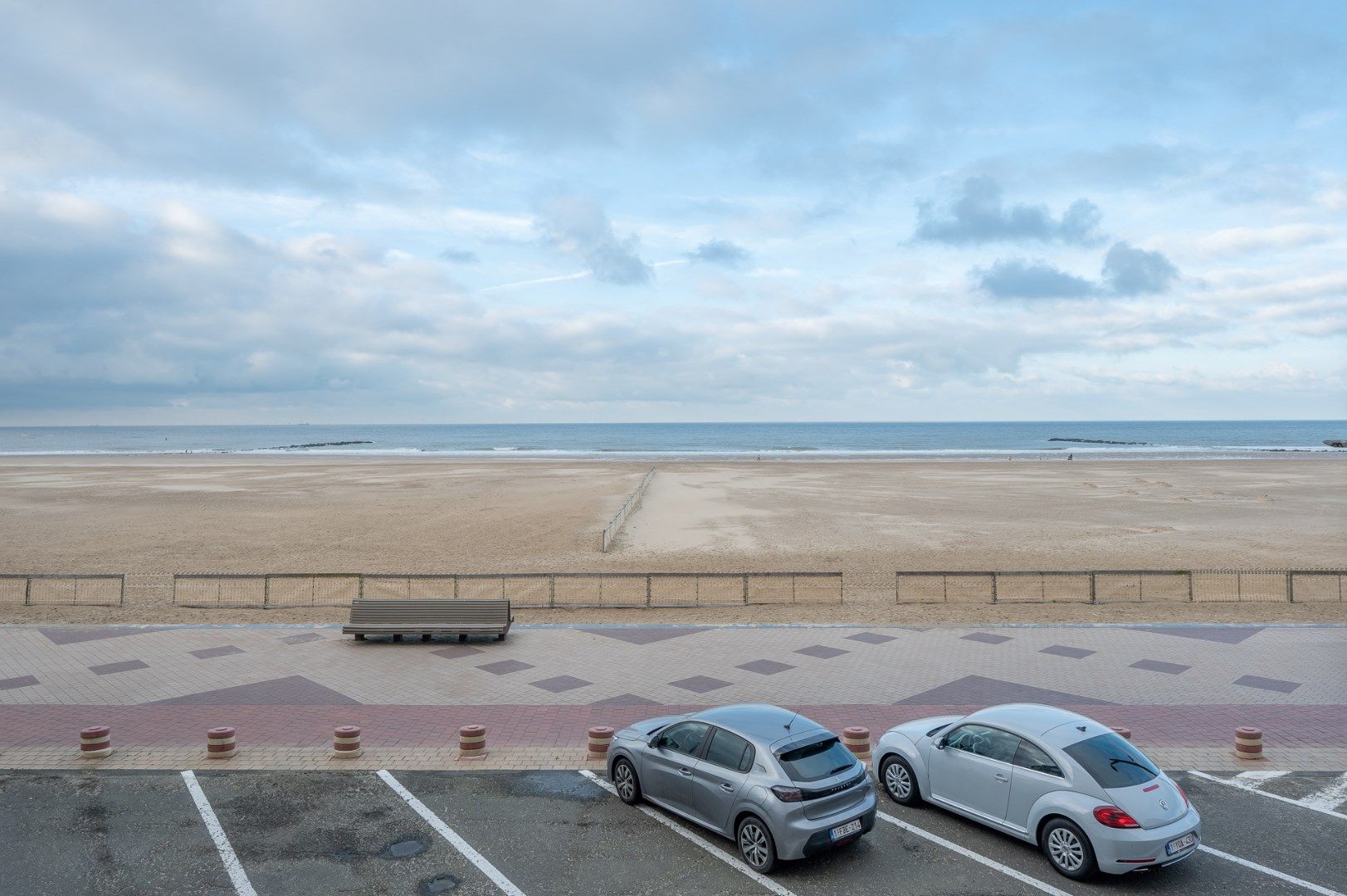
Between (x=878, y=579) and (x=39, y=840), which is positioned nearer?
(x=39, y=840)

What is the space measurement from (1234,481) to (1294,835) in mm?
62929

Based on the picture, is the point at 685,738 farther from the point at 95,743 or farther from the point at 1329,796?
the point at 95,743

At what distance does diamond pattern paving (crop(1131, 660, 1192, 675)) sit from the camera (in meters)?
16.5

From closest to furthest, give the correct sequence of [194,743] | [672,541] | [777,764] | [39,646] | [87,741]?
1. [777,764]
2. [87,741]
3. [194,743]
4. [39,646]
5. [672,541]

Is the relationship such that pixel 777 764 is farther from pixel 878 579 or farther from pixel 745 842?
pixel 878 579

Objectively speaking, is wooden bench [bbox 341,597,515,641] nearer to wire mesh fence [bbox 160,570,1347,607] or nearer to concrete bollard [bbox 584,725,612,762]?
wire mesh fence [bbox 160,570,1347,607]

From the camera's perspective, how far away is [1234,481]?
208ft

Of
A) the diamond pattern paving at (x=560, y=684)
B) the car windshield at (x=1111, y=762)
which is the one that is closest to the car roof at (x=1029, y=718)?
the car windshield at (x=1111, y=762)

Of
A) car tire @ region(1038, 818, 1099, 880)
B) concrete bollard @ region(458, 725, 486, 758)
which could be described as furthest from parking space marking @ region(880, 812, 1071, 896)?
concrete bollard @ region(458, 725, 486, 758)

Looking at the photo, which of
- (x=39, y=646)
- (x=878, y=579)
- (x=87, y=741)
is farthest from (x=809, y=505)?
(x=87, y=741)

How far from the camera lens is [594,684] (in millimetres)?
15703

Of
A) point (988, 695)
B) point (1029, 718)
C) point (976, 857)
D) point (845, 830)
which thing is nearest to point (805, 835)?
point (845, 830)

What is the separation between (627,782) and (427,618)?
9341mm

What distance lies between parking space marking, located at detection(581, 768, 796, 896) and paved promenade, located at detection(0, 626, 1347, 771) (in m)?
1.15
